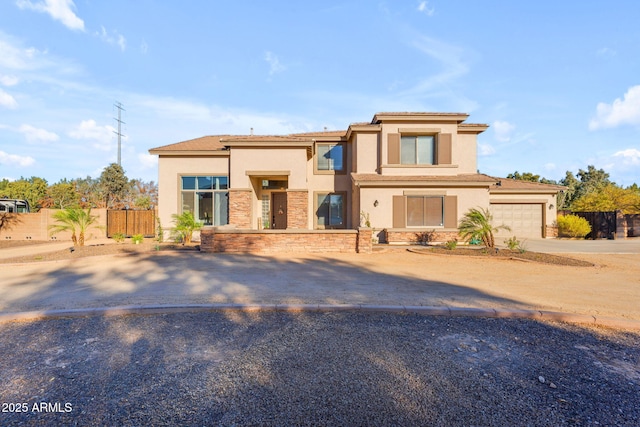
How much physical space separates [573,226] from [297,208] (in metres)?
16.8

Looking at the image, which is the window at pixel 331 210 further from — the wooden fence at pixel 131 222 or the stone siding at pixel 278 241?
the wooden fence at pixel 131 222

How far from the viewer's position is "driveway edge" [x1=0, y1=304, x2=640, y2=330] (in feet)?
15.5

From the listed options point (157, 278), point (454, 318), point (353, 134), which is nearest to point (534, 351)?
point (454, 318)

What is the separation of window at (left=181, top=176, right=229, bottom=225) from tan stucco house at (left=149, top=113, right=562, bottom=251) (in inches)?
2.1

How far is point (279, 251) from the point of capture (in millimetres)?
12016

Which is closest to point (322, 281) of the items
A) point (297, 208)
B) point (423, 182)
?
point (297, 208)

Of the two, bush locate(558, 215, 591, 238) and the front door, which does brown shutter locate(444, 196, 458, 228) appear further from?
the front door

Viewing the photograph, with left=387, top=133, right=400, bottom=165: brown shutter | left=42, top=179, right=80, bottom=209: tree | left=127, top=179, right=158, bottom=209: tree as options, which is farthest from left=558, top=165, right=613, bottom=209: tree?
left=42, top=179, right=80, bottom=209: tree

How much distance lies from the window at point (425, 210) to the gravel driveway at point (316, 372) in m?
12.2

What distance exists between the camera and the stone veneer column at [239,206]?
15.8 m

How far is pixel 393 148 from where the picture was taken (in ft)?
57.4

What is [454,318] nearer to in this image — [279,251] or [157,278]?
[157,278]

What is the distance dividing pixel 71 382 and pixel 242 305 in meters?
2.39

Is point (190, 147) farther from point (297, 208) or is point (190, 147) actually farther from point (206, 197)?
point (297, 208)
